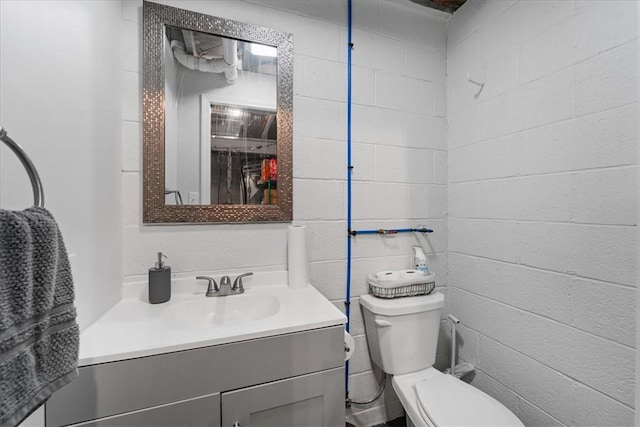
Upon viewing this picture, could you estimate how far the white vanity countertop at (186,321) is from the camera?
76 centimetres

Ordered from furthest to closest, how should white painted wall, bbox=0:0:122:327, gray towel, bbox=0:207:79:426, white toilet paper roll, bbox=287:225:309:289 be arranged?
white toilet paper roll, bbox=287:225:309:289, white painted wall, bbox=0:0:122:327, gray towel, bbox=0:207:79:426

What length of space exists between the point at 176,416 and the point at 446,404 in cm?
96

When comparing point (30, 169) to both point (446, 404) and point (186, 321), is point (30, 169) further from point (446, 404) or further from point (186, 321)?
point (446, 404)

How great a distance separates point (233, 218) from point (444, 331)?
136 cm

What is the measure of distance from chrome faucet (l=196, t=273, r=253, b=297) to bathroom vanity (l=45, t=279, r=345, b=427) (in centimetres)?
19

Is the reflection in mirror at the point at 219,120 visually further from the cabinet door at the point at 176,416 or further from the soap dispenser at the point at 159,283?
the cabinet door at the point at 176,416

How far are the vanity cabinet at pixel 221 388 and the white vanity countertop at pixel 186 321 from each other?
23mm

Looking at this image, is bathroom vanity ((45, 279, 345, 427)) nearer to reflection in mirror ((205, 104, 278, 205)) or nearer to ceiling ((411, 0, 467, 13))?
reflection in mirror ((205, 104, 278, 205))

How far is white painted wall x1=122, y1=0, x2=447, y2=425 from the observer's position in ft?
3.92

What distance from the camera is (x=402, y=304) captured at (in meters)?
1.34

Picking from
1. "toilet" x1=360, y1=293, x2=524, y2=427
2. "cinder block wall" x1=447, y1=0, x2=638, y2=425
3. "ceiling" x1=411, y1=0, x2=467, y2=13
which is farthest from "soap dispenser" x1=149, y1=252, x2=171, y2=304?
"ceiling" x1=411, y1=0, x2=467, y2=13

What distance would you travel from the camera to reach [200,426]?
791mm

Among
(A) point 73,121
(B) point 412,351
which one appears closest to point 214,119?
(A) point 73,121

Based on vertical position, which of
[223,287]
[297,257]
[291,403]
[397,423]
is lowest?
[397,423]
